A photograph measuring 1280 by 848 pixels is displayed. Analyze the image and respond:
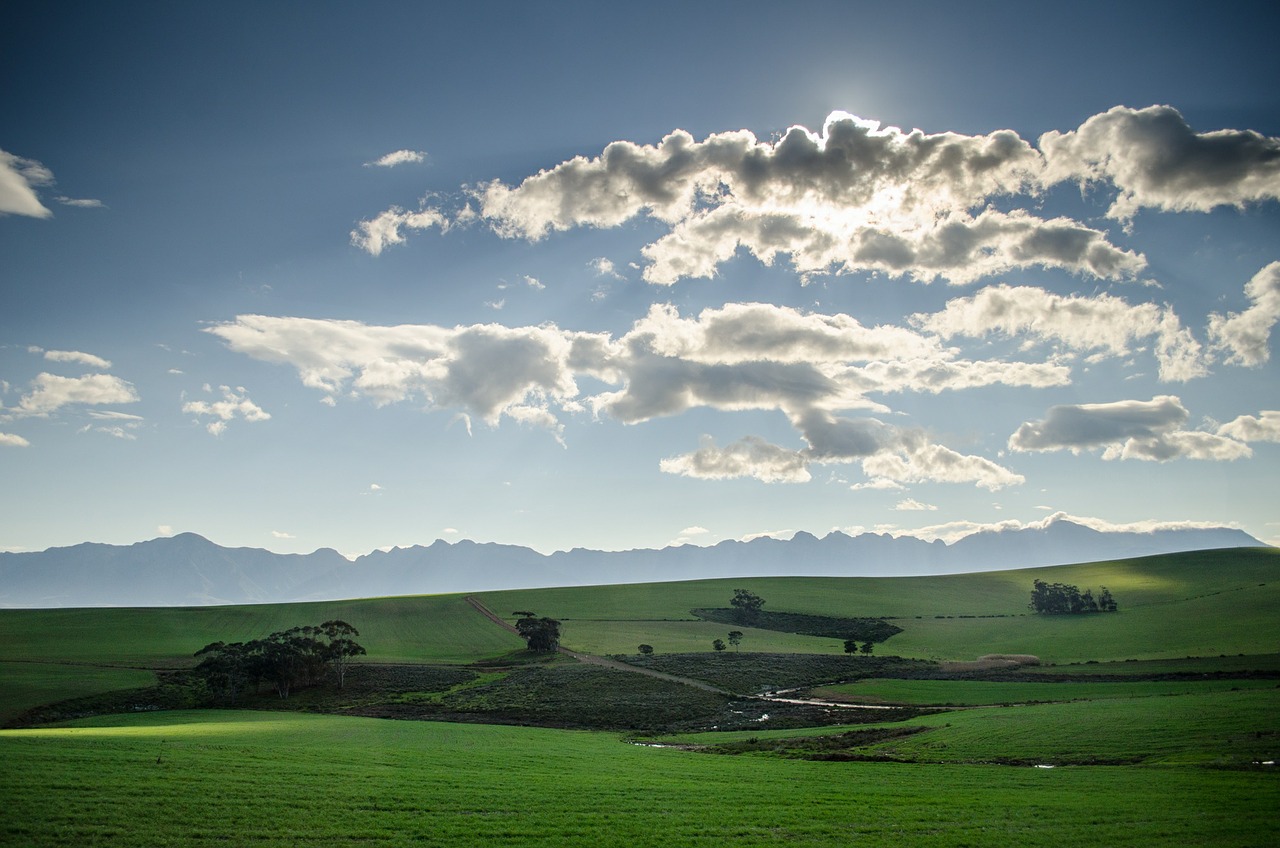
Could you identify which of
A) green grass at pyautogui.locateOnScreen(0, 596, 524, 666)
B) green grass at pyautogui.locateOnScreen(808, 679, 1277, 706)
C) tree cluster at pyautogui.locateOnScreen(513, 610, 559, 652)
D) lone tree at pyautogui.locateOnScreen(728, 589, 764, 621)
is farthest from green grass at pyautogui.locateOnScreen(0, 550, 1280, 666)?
green grass at pyautogui.locateOnScreen(808, 679, 1277, 706)

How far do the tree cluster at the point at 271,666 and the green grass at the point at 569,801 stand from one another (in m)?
47.7

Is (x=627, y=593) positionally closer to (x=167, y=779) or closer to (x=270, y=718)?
(x=270, y=718)

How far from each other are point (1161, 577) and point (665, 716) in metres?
151

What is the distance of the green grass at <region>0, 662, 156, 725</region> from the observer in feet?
211

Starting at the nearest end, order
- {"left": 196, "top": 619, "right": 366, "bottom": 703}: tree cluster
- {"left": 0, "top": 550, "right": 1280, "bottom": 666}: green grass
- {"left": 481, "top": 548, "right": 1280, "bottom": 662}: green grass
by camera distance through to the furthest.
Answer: {"left": 196, "top": 619, "right": 366, "bottom": 703}: tree cluster → {"left": 0, "top": 550, "right": 1280, "bottom": 666}: green grass → {"left": 481, "top": 548, "right": 1280, "bottom": 662}: green grass

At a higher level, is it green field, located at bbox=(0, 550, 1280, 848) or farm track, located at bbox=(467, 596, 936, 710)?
green field, located at bbox=(0, 550, 1280, 848)

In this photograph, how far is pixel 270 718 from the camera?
58.2 meters

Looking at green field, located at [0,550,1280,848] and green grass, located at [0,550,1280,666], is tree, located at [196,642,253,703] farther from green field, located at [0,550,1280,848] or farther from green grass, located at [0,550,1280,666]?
green grass, located at [0,550,1280,666]

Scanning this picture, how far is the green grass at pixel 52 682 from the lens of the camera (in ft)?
211

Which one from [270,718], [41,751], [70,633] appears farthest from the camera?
[70,633]

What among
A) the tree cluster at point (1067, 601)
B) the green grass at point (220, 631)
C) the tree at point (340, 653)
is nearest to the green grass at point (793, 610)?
the green grass at point (220, 631)

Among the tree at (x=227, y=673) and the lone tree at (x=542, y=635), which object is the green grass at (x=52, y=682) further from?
the lone tree at (x=542, y=635)

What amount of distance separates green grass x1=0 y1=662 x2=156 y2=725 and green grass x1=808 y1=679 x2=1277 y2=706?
7460 cm

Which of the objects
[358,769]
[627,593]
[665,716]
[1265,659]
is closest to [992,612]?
[1265,659]
